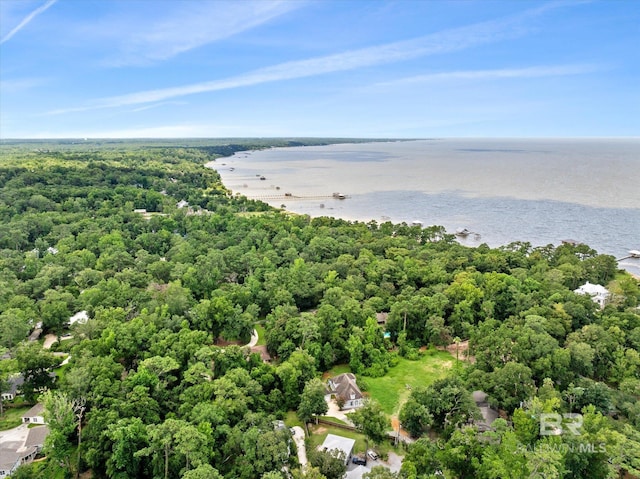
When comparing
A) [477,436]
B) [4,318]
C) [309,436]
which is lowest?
[309,436]

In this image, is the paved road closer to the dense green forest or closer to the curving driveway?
the curving driveway

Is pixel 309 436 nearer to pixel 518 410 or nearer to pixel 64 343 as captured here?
pixel 518 410

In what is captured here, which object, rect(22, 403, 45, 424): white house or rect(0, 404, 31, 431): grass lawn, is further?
rect(22, 403, 45, 424): white house

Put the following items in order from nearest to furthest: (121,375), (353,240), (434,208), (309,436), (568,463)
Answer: (568,463) → (309,436) → (121,375) → (353,240) → (434,208)

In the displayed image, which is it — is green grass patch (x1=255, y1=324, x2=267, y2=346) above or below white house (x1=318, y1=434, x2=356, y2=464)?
below

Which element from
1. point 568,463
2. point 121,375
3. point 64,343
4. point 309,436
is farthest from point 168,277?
point 568,463

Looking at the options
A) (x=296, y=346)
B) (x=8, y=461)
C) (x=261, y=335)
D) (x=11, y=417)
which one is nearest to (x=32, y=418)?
(x=11, y=417)

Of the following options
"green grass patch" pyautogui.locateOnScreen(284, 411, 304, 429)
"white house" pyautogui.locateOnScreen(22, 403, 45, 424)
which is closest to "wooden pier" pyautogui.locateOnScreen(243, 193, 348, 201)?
"green grass patch" pyautogui.locateOnScreen(284, 411, 304, 429)
